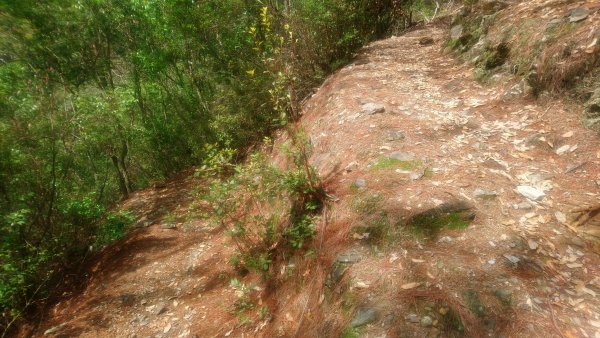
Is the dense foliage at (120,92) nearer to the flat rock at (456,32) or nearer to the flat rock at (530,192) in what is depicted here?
the flat rock at (456,32)

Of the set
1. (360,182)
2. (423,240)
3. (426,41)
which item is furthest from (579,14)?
(426,41)

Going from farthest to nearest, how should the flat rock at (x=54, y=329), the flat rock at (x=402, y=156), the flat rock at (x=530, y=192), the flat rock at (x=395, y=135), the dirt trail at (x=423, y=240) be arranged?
1. the flat rock at (x=54, y=329)
2. the flat rock at (x=395, y=135)
3. the flat rock at (x=402, y=156)
4. the flat rock at (x=530, y=192)
5. the dirt trail at (x=423, y=240)

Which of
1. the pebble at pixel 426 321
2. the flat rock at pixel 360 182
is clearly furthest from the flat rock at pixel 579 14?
the pebble at pixel 426 321

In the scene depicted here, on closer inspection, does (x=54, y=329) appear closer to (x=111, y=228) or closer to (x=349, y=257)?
(x=111, y=228)

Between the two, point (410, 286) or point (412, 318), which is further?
point (410, 286)

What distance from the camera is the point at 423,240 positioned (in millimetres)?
3182

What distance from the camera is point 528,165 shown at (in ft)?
12.5

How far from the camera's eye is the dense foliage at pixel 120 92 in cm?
515

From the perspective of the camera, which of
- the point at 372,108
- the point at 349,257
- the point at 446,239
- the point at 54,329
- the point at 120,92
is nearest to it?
the point at 446,239

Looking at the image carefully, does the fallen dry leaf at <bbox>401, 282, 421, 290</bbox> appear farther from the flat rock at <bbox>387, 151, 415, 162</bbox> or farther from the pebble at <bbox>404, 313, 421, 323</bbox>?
the flat rock at <bbox>387, 151, 415, 162</bbox>

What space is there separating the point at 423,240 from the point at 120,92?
770 centimetres

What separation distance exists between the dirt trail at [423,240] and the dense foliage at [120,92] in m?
1.11

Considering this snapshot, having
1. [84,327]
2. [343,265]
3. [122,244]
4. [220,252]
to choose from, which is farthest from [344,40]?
[84,327]

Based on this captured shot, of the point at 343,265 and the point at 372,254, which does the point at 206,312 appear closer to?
the point at 343,265
